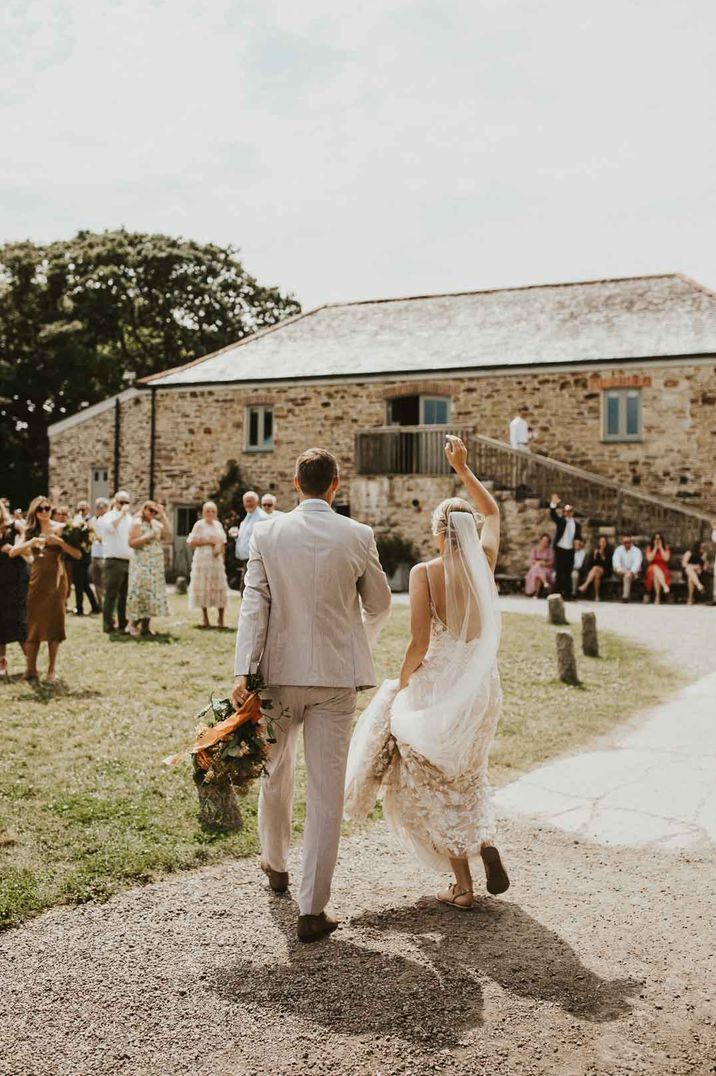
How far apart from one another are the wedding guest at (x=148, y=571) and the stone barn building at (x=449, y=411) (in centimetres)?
1165

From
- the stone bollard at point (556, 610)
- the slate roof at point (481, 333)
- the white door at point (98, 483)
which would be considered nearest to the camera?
the stone bollard at point (556, 610)

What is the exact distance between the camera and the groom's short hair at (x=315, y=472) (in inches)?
173

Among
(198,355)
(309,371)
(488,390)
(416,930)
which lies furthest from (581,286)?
(416,930)

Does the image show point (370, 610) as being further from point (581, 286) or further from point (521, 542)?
point (581, 286)

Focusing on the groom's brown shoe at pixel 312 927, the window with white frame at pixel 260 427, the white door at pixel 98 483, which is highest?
the window with white frame at pixel 260 427

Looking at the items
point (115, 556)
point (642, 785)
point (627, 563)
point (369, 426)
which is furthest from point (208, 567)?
point (369, 426)

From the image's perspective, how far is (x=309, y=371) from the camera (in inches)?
1064

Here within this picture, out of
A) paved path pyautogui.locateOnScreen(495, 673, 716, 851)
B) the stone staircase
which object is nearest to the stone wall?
the stone staircase

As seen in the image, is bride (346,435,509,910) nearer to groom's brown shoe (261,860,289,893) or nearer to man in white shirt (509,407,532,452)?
groom's brown shoe (261,860,289,893)

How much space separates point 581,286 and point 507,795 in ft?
77.3

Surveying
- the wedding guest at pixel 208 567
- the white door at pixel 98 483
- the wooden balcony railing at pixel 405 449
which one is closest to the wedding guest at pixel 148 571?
the wedding guest at pixel 208 567

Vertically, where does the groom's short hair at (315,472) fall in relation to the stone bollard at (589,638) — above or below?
above

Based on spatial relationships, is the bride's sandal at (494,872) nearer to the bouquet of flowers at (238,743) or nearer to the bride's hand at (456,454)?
the bouquet of flowers at (238,743)

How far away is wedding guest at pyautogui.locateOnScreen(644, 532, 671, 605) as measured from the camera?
2039cm
